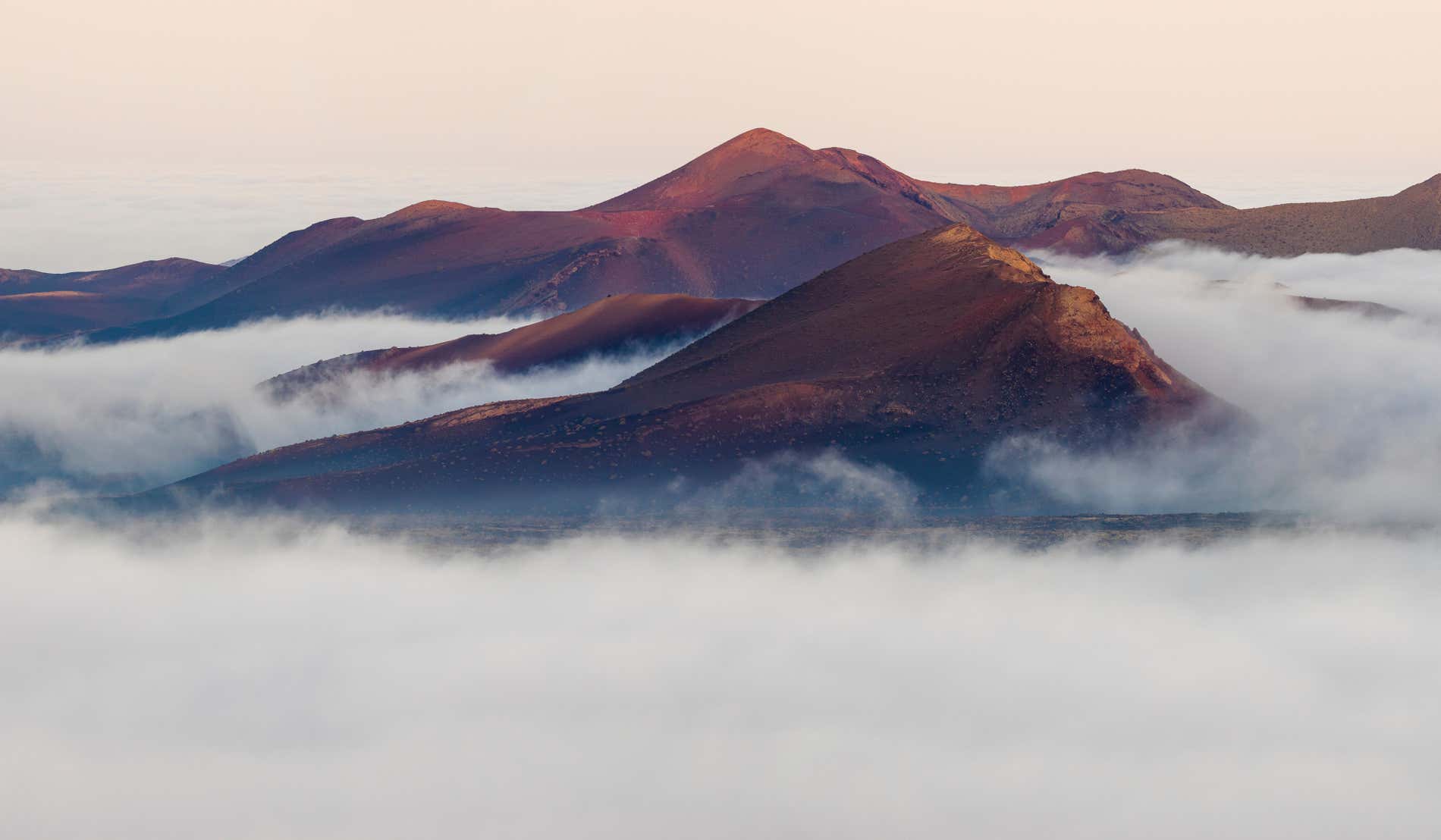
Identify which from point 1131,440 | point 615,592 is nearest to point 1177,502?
point 1131,440

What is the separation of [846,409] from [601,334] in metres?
60.7

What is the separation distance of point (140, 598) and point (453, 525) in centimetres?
3334

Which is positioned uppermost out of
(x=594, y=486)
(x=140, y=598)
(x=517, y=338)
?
(x=517, y=338)

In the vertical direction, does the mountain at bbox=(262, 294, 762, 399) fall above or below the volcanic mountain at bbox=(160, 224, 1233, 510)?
above

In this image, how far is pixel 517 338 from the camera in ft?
605

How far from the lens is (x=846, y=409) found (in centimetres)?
11388

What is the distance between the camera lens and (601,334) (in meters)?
170

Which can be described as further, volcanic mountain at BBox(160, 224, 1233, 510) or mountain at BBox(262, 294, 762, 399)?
mountain at BBox(262, 294, 762, 399)

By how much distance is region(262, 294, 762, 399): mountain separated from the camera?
16825 cm

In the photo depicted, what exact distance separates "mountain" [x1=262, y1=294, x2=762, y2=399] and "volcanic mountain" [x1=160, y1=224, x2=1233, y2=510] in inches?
1578

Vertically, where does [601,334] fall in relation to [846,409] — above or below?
above

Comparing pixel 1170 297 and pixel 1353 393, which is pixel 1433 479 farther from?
pixel 1170 297

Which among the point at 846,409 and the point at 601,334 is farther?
the point at 601,334

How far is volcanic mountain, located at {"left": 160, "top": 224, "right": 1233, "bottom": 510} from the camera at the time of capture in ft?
366
